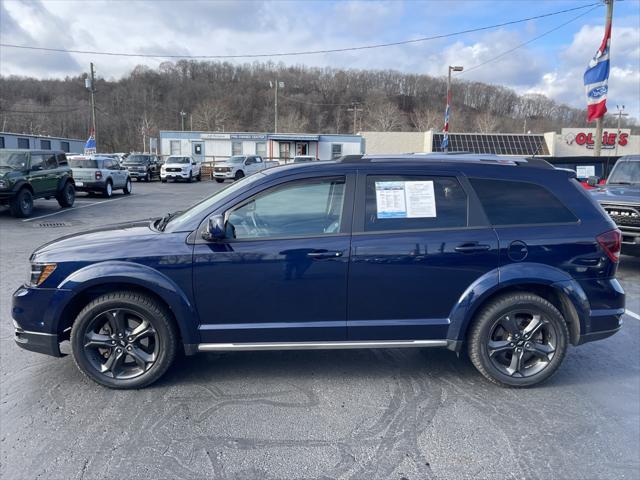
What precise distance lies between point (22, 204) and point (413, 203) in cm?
1298

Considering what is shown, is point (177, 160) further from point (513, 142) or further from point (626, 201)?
point (513, 142)

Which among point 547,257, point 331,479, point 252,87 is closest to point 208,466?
point 331,479

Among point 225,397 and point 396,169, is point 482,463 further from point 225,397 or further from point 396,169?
point 396,169

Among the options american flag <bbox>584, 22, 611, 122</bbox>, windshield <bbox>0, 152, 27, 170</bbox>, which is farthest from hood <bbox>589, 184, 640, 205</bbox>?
windshield <bbox>0, 152, 27, 170</bbox>

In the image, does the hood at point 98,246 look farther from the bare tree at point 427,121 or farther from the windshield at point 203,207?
the bare tree at point 427,121

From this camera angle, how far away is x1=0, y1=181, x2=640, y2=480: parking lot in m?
2.75

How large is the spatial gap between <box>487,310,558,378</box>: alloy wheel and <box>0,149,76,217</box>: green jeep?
13.3 m

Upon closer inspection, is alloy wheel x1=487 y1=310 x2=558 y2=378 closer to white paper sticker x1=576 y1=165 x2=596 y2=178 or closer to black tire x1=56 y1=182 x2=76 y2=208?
white paper sticker x1=576 y1=165 x2=596 y2=178

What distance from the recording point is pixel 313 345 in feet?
11.7

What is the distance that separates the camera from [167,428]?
3.10 metres

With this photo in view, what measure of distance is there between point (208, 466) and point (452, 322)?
6.69ft

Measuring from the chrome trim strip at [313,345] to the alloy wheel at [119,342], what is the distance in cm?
44

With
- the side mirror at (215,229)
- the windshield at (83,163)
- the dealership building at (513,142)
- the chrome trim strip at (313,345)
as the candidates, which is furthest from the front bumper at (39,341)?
the dealership building at (513,142)

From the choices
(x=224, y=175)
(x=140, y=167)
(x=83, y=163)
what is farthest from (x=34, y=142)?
(x=83, y=163)
